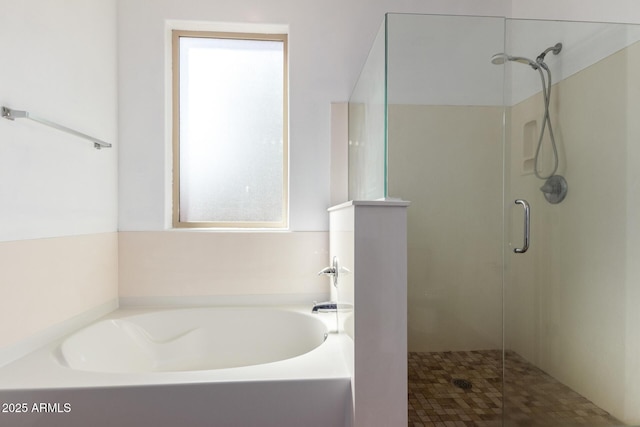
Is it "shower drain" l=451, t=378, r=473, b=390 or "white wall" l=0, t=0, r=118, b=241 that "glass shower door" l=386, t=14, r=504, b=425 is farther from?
"white wall" l=0, t=0, r=118, b=241

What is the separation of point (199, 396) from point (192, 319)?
0.85m

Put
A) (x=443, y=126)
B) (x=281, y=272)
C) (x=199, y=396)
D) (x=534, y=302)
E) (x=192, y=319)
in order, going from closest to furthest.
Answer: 1. (x=199, y=396)
2. (x=443, y=126)
3. (x=534, y=302)
4. (x=192, y=319)
5. (x=281, y=272)

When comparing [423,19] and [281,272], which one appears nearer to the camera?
[423,19]

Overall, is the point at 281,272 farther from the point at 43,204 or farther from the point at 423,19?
the point at 423,19

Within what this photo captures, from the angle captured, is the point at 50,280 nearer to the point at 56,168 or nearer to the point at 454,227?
the point at 56,168

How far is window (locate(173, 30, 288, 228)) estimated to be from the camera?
2236mm

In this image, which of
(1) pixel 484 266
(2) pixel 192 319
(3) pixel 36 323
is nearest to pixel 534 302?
(1) pixel 484 266

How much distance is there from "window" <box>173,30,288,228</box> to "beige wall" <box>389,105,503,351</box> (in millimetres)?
1001

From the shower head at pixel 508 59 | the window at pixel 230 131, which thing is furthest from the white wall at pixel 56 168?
the shower head at pixel 508 59

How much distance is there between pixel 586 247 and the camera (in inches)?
60.4

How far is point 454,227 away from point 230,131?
4.75ft

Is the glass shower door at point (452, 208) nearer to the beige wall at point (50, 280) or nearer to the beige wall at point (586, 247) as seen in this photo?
the beige wall at point (586, 247)

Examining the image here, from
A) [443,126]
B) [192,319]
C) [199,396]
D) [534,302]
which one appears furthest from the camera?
[192,319]

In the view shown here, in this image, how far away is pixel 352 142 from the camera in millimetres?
2016
